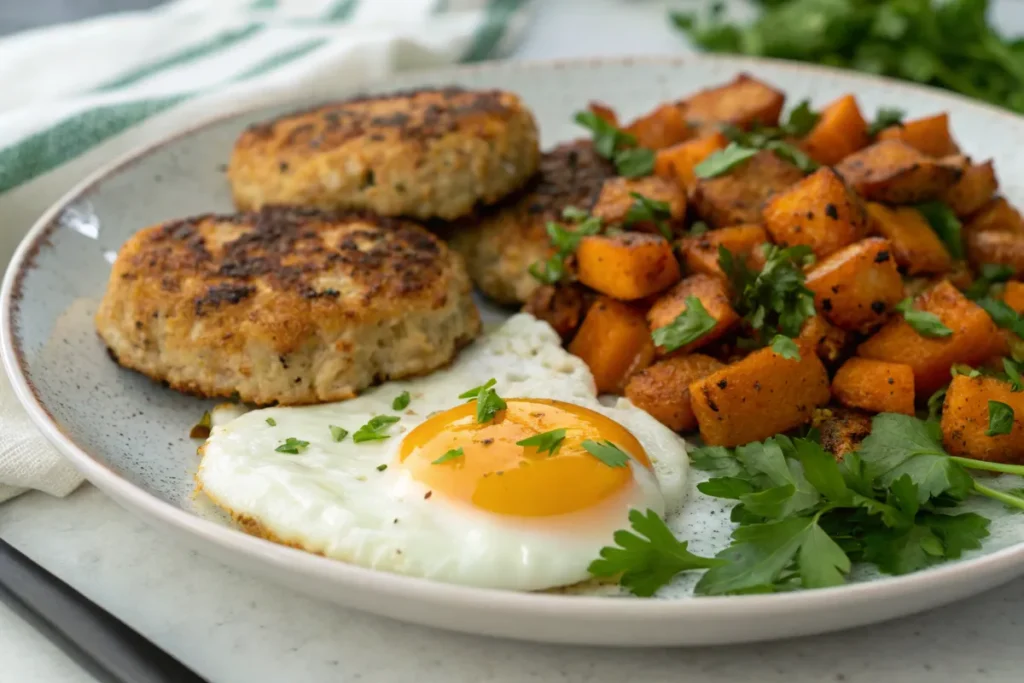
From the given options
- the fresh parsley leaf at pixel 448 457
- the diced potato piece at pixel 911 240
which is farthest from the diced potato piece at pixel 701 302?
the fresh parsley leaf at pixel 448 457

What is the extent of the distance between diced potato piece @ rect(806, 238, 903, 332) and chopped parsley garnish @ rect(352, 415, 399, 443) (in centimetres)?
107

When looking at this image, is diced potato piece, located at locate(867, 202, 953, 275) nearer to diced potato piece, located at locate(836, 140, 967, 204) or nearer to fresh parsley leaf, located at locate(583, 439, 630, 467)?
diced potato piece, located at locate(836, 140, 967, 204)

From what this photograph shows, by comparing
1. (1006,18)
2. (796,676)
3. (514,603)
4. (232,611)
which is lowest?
(1006,18)

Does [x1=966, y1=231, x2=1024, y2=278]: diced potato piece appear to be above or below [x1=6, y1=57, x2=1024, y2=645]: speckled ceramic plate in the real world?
below

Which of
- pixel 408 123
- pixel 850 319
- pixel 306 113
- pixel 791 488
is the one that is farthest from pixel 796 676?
pixel 306 113

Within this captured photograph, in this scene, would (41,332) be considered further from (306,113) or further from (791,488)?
(791,488)

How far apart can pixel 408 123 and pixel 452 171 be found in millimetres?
272

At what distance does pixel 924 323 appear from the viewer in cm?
244

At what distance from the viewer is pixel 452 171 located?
2.88 meters

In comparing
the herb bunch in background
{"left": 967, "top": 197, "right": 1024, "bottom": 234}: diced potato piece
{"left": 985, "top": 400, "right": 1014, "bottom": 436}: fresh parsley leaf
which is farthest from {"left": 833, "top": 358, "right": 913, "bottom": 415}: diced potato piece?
the herb bunch in background

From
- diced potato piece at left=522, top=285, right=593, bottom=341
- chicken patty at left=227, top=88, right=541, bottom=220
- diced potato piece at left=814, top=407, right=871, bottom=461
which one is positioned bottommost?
diced potato piece at left=814, top=407, right=871, bottom=461

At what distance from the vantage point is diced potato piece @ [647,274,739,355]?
98.4 inches

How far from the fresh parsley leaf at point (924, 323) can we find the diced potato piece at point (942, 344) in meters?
0.02

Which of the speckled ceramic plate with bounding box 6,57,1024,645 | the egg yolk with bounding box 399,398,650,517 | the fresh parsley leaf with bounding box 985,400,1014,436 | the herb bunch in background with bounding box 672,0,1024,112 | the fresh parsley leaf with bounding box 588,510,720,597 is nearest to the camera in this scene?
the speckled ceramic plate with bounding box 6,57,1024,645
